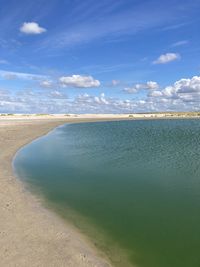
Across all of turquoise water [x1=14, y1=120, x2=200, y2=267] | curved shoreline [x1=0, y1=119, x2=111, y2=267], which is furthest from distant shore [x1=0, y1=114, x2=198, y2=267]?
turquoise water [x1=14, y1=120, x2=200, y2=267]

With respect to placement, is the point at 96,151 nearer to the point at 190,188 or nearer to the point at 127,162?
the point at 127,162

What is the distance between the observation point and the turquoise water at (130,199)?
10467mm

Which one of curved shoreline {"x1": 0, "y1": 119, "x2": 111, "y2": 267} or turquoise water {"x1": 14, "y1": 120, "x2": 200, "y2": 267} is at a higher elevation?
curved shoreline {"x1": 0, "y1": 119, "x2": 111, "y2": 267}

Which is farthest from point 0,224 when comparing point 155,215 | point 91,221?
point 155,215

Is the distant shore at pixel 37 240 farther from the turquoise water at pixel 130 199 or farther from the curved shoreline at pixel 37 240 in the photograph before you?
the turquoise water at pixel 130 199

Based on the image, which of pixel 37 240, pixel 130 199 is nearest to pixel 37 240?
pixel 37 240

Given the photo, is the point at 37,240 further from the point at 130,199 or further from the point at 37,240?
the point at 130,199

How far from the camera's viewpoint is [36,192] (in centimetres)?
1739

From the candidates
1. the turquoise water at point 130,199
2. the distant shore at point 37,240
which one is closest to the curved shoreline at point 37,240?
the distant shore at point 37,240

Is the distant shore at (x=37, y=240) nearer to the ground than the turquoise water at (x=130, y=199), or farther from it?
farther from it

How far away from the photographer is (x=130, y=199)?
15984mm

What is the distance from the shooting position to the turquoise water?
10467 millimetres

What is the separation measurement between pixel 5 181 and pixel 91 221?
8.66 meters

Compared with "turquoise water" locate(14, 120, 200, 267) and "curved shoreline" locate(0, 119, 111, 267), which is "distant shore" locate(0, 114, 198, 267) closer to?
"curved shoreline" locate(0, 119, 111, 267)
